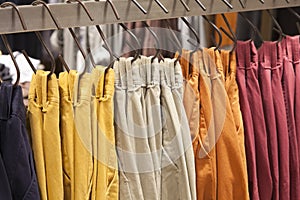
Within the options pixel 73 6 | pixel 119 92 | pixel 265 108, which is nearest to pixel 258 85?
pixel 265 108

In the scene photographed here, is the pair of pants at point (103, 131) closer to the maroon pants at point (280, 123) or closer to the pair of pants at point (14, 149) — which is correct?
the pair of pants at point (14, 149)

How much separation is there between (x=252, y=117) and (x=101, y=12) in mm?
380

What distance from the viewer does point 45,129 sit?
1.05 m

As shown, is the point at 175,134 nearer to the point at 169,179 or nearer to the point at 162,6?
the point at 169,179

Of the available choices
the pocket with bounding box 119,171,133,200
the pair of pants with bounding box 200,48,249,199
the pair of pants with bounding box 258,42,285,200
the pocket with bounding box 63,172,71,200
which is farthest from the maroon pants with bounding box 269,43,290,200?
the pocket with bounding box 63,172,71,200

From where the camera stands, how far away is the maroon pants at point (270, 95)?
125cm

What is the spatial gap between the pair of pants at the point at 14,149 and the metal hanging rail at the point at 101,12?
0.11 m

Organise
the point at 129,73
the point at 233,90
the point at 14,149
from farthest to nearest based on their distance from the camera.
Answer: the point at 233,90 < the point at 129,73 < the point at 14,149

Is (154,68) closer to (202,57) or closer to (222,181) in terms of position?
(202,57)

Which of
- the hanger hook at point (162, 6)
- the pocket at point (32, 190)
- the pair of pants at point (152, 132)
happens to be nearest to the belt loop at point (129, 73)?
the pair of pants at point (152, 132)

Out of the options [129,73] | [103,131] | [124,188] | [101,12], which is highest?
[101,12]

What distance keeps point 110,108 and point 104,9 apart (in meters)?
0.17

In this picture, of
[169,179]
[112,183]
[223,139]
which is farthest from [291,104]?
[112,183]

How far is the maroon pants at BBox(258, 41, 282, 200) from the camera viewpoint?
1.25 metres
